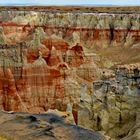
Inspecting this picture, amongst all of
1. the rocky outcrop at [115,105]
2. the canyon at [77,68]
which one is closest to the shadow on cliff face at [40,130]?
the canyon at [77,68]

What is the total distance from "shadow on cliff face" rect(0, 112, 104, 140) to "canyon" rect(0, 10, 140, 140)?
2.24 m

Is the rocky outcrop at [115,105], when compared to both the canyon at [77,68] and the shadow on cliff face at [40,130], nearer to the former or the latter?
the canyon at [77,68]

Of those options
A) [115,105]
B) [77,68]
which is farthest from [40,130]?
[77,68]

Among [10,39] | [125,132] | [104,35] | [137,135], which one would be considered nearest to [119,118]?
[125,132]

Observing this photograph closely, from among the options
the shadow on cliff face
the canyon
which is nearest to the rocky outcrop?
the canyon

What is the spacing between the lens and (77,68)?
50.6 m

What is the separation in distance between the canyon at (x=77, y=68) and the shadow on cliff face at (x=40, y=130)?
7.35 feet

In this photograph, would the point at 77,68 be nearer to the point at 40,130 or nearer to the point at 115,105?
the point at 115,105

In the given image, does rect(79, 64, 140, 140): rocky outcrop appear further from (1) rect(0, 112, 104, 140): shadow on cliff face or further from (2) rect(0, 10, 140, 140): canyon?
(1) rect(0, 112, 104, 140): shadow on cliff face

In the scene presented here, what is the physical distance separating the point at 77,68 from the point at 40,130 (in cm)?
3118

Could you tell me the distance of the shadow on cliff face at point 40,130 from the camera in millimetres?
18891

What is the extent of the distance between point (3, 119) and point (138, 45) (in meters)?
41.0

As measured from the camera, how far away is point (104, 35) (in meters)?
63.4

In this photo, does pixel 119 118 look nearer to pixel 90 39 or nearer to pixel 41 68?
pixel 41 68
